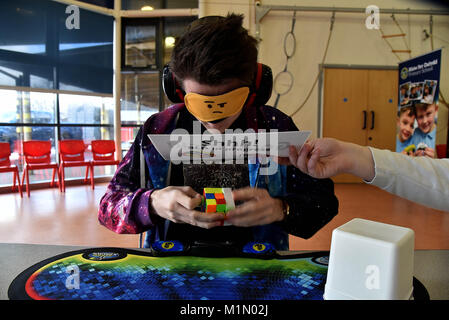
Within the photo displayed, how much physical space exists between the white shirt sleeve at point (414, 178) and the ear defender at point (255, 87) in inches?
17.4

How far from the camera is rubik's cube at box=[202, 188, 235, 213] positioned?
828 mm

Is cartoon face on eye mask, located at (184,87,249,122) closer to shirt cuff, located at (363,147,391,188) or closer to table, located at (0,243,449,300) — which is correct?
shirt cuff, located at (363,147,391,188)

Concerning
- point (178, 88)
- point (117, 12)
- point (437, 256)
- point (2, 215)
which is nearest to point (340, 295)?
point (437, 256)

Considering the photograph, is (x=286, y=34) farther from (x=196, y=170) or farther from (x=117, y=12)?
(x=196, y=170)

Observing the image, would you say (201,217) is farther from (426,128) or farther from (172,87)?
(426,128)

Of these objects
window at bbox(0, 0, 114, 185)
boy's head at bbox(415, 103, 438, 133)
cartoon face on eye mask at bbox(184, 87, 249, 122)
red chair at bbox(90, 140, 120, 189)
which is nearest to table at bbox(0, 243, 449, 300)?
cartoon face on eye mask at bbox(184, 87, 249, 122)

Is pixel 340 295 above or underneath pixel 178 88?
underneath

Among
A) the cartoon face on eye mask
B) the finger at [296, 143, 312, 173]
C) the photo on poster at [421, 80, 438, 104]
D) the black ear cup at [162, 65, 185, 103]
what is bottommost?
the finger at [296, 143, 312, 173]

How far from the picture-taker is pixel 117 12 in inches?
256

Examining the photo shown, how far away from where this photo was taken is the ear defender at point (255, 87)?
112 cm

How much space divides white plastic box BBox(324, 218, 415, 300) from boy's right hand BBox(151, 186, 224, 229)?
12.2 inches

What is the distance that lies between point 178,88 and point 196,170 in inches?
12.0

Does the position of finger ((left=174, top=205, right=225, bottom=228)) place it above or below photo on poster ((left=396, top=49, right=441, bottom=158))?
below

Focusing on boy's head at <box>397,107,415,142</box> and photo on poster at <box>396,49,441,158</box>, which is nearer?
photo on poster at <box>396,49,441,158</box>
